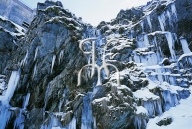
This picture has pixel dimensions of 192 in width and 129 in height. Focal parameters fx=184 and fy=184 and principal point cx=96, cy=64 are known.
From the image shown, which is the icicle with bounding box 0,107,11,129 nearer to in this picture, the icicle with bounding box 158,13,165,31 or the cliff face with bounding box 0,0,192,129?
the cliff face with bounding box 0,0,192,129

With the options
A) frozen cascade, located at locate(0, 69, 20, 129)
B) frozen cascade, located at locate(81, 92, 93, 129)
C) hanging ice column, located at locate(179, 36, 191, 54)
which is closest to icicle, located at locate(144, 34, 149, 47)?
hanging ice column, located at locate(179, 36, 191, 54)

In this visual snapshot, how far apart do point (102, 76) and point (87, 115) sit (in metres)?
5.51

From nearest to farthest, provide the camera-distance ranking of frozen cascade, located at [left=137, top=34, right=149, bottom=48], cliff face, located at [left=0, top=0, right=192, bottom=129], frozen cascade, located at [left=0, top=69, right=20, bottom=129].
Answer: cliff face, located at [left=0, top=0, right=192, bottom=129] → frozen cascade, located at [left=0, top=69, right=20, bottom=129] → frozen cascade, located at [left=137, top=34, right=149, bottom=48]

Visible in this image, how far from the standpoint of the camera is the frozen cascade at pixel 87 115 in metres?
14.6

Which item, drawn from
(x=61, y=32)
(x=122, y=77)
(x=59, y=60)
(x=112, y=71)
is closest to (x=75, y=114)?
(x=122, y=77)

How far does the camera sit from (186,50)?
836 inches

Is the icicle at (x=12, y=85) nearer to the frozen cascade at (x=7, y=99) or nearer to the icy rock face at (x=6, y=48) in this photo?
the frozen cascade at (x=7, y=99)

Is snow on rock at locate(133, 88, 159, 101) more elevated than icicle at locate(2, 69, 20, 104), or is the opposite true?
icicle at locate(2, 69, 20, 104)

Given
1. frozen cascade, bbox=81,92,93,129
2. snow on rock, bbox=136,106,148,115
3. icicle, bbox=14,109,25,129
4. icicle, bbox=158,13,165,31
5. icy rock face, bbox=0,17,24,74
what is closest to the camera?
snow on rock, bbox=136,106,148,115

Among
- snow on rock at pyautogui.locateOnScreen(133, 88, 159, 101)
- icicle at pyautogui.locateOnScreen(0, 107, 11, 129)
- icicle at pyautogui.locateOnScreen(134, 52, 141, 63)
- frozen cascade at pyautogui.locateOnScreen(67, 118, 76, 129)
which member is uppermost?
icicle at pyautogui.locateOnScreen(134, 52, 141, 63)

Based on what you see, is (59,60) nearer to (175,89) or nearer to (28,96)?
(28,96)

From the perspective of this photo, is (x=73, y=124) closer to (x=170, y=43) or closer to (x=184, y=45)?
(x=170, y=43)

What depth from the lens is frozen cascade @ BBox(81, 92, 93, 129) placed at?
48.1 feet

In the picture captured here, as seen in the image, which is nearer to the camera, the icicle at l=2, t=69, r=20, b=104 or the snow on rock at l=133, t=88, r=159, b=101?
the snow on rock at l=133, t=88, r=159, b=101
